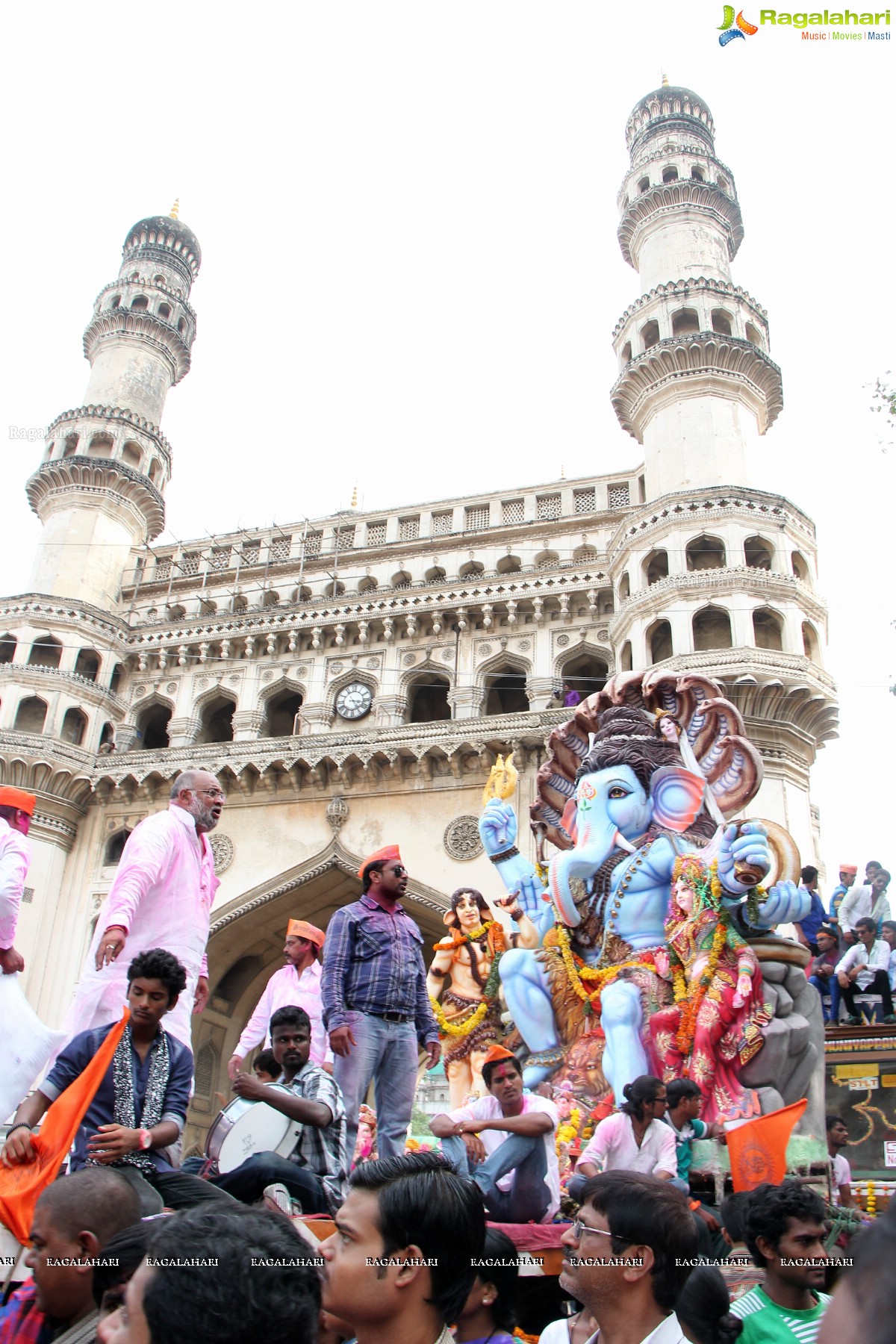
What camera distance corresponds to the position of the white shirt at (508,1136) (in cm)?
470

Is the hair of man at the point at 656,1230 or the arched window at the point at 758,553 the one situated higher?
the arched window at the point at 758,553

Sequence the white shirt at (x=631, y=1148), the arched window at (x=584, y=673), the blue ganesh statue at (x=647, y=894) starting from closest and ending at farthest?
the white shirt at (x=631, y=1148) < the blue ganesh statue at (x=647, y=894) < the arched window at (x=584, y=673)

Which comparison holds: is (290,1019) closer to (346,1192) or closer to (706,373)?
(346,1192)

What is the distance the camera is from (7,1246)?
3594 mm

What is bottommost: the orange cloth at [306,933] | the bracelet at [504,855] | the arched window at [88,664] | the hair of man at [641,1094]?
the hair of man at [641,1094]

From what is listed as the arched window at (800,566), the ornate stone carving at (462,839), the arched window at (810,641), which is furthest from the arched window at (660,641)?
the ornate stone carving at (462,839)

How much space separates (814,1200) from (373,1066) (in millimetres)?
2834

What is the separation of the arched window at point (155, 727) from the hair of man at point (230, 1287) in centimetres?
2384

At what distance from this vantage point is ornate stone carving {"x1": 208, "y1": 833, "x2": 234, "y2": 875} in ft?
69.4

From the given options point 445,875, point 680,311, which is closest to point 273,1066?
point 445,875

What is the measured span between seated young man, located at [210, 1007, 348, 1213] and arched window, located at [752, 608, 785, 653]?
15622 millimetres

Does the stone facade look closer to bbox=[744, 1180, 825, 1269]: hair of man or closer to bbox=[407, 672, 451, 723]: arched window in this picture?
bbox=[407, 672, 451, 723]: arched window

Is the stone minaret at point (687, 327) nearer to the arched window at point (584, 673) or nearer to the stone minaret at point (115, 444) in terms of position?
the arched window at point (584, 673)

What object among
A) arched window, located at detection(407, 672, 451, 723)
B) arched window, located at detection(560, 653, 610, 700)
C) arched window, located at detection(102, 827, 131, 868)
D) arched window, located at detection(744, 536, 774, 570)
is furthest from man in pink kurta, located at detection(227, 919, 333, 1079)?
arched window, located at detection(102, 827, 131, 868)
